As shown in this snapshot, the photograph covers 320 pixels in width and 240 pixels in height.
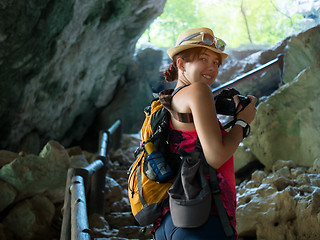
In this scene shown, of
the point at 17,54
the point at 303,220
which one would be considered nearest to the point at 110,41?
the point at 17,54

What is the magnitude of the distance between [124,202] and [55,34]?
135 inches

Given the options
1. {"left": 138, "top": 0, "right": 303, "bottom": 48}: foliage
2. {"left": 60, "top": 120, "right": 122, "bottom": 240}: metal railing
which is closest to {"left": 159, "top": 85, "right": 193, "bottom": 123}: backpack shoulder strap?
{"left": 60, "top": 120, "right": 122, "bottom": 240}: metal railing

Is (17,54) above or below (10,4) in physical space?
below

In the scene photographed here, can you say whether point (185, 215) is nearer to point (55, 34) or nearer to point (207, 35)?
point (207, 35)

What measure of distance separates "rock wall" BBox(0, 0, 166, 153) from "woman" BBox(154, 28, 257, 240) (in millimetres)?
3753

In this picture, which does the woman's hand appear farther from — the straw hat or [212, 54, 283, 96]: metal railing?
[212, 54, 283, 96]: metal railing

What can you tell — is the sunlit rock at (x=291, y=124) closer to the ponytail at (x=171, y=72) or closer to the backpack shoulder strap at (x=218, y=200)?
the ponytail at (x=171, y=72)

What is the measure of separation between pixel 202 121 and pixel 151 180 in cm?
35

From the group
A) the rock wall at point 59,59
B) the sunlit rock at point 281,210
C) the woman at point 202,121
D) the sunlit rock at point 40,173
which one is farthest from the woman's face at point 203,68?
the rock wall at point 59,59

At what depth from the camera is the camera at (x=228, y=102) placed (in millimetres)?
1455

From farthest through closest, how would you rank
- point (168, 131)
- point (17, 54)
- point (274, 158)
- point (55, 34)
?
point (55, 34) < point (17, 54) < point (274, 158) < point (168, 131)

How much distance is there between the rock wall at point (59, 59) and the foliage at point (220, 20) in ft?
39.9

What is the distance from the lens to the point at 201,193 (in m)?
1.21

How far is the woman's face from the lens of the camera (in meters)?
1.47
